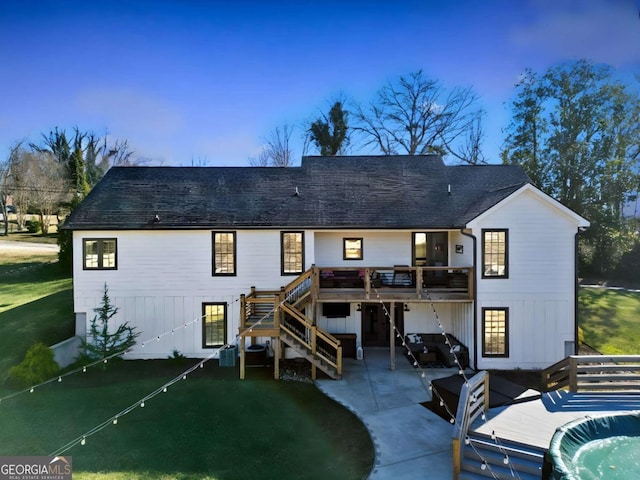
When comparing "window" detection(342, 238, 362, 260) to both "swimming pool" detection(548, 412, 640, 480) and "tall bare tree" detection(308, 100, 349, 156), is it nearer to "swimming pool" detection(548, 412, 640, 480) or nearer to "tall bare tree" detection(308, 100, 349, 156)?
"swimming pool" detection(548, 412, 640, 480)

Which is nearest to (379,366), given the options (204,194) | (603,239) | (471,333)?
(471,333)

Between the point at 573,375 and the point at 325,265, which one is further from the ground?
the point at 325,265

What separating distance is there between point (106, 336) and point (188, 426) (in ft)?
21.0

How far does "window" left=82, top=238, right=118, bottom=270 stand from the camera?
1401 cm

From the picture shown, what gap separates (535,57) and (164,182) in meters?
23.9

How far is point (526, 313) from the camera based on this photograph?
13086 mm

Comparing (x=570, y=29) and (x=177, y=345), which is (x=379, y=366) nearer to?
(x=177, y=345)

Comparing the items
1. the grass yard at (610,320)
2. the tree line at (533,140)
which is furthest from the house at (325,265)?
the tree line at (533,140)

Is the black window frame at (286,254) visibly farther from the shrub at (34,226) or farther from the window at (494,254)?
the shrub at (34,226)

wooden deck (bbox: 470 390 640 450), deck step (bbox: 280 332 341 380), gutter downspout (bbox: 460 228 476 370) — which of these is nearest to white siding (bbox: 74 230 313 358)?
deck step (bbox: 280 332 341 380)

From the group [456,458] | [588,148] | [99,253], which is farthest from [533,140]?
[99,253]

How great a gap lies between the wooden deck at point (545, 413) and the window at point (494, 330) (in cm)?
362

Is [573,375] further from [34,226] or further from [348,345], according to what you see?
[34,226]

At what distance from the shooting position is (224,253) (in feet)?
46.9
